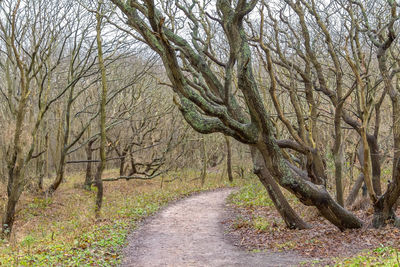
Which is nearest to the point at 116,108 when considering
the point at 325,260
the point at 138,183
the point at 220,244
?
the point at 138,183

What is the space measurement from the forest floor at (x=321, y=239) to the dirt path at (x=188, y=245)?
47cm

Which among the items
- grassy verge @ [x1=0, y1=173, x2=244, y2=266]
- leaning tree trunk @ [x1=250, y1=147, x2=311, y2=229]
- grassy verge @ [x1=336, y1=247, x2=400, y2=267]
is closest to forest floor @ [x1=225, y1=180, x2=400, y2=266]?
grassy verge @ [x1=336, y1=247, x2=400, y2=267]

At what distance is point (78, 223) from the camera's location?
1166 centimetres

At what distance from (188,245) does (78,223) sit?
14.6 feet

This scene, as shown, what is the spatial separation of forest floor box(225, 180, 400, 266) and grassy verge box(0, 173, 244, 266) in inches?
127

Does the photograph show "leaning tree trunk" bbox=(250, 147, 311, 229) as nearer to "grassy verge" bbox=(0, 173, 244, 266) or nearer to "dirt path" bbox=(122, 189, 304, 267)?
"dirt path" bbox=(122, 189, 304, 267)

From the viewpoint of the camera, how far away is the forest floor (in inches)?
231

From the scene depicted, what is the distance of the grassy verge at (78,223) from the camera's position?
7.23 meters

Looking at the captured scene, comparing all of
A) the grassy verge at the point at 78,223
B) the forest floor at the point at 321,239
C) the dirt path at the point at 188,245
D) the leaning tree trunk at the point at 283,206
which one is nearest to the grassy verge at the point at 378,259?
the forest floor at the point at 321,239

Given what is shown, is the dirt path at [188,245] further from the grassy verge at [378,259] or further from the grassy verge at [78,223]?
the grassy verge at [378,259]

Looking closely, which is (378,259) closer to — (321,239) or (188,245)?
(321,239)

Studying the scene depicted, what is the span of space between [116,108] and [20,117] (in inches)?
366

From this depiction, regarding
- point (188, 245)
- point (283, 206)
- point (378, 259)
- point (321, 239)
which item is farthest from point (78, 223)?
point (378, 259)

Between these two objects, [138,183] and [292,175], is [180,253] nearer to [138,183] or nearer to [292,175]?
[292,175]
